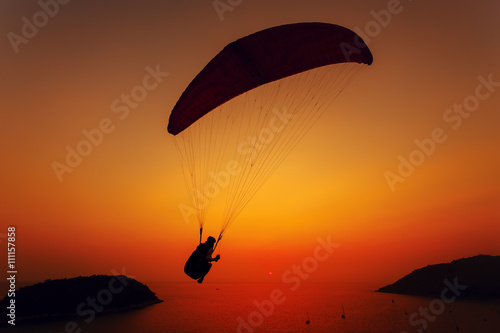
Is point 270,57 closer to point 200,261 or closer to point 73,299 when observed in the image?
point 200,261

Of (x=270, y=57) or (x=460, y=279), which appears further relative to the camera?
(x=460, y=279)

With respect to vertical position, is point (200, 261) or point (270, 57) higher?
point (270, 57)

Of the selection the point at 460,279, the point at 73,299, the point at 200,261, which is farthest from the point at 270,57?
the point at 460,279

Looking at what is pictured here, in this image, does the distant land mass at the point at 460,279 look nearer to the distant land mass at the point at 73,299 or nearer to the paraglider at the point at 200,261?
the distant land mass at the point at 73,299

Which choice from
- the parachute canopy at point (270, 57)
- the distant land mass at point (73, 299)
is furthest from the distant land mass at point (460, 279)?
the parachute canopy at point (270, 57)

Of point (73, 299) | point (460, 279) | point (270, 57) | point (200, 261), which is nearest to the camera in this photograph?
point (200, 261)
